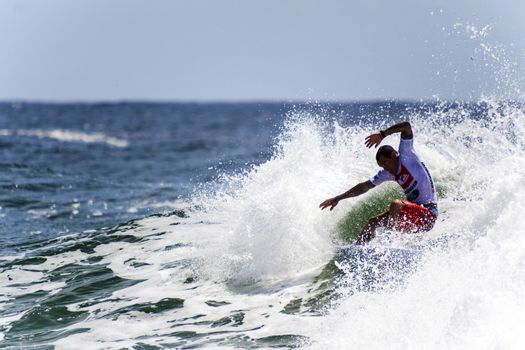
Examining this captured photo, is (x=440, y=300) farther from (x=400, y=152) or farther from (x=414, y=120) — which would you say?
(x=414, y=120)

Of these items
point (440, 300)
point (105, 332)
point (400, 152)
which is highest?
point (400, 152)

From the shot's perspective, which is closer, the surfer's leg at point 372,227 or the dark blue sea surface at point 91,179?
the surfer's leg at point 372,227

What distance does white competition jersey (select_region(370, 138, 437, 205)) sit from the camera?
31.2 ft

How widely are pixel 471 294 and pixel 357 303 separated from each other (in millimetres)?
1460

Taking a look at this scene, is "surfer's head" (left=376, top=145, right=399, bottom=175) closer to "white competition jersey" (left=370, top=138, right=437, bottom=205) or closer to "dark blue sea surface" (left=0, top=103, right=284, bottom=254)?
"white competition jersey" (left=370, top=138, right=437, bottom=205)

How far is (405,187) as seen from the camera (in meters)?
9.70

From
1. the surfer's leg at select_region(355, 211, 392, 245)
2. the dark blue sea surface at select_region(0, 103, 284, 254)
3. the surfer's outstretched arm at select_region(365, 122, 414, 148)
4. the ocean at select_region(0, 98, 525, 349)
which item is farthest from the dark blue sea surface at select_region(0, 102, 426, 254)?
the surfer's leg at select_region(355, 211, 392, 245)

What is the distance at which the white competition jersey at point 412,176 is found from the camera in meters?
9.52

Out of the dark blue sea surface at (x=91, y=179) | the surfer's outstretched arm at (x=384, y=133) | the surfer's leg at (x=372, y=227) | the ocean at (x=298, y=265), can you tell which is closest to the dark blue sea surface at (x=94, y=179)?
the dark blue sea surface at (x=91, y=179)

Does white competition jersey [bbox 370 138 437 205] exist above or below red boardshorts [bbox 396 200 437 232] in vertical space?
above

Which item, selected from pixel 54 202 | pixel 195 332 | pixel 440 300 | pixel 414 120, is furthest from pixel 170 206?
pixel 440 300

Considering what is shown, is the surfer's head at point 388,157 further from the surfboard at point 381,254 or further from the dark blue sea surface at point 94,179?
the dark blue sea surface at point 94,179

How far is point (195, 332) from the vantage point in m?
8.42

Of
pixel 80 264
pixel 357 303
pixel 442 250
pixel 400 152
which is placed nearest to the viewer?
pixel 357 303
